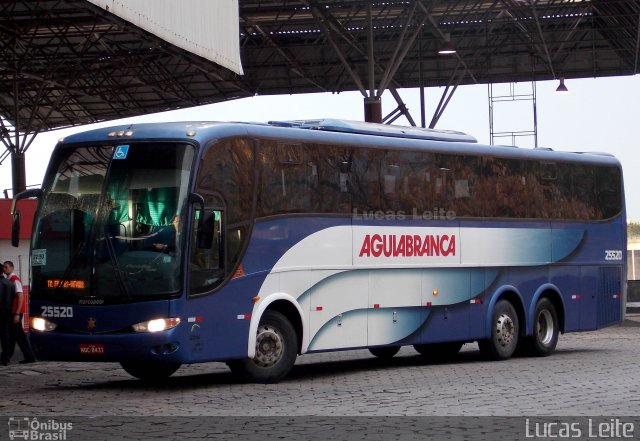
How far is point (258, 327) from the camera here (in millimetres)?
17203

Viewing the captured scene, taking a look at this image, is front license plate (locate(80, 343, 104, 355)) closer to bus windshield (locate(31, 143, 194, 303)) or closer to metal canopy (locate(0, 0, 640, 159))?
bus windshield (locate(31, 143, 194, 303))

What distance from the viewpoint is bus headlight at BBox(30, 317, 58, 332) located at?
16547 millimetres

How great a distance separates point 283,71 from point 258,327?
2806cm

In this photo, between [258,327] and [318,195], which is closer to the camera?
[258,327]

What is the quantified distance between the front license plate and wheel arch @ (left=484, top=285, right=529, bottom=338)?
760 centimetres

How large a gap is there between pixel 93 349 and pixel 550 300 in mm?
10062

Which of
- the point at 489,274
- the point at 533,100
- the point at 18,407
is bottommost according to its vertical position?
the point at 18,407

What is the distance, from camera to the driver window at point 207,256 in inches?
637

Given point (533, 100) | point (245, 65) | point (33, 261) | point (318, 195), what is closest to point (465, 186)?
point (318, 195)

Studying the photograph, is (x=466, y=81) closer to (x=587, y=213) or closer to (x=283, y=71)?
(x=283, y=71)

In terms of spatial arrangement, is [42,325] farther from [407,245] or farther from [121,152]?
[407,245]

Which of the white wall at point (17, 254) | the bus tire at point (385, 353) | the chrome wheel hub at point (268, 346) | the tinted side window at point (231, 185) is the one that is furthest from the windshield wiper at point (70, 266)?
the white wall at point (17, 254)

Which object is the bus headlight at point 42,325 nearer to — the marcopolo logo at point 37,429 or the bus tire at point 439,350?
the marcopolo logo at point 37,429

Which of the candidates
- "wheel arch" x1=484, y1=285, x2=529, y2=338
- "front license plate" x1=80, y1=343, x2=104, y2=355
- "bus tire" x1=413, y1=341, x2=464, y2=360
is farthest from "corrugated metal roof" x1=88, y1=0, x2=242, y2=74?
"wheel arch" x1=484, y1=285, x2=529, y2=338
